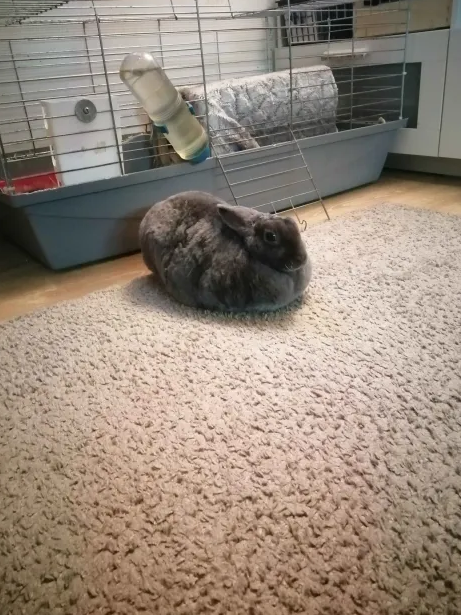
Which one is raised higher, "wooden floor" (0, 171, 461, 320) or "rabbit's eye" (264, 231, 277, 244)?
"rabbit's eye" (264, 231, 277, 244)

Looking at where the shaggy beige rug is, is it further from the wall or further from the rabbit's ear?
the wall

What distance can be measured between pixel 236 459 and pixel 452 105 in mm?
1613

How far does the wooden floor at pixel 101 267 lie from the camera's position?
1.15 meters

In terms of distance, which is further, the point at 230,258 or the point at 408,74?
the point at 408,74

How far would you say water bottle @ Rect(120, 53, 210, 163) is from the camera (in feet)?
4.44

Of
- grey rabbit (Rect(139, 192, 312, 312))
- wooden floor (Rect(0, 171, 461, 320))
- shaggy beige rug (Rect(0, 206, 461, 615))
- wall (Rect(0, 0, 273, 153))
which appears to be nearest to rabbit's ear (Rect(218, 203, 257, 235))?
grey rabbit (Rect(139, 192, 312, 312))

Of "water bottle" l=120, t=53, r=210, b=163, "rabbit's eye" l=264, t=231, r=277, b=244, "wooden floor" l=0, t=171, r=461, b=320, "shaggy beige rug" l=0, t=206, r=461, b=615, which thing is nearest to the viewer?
"shaggy beige rug" l=0, t=206, r=461, b=615

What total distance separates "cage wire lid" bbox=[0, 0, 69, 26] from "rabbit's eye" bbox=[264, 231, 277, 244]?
99 centimetres

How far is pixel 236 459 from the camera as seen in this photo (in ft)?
1.99

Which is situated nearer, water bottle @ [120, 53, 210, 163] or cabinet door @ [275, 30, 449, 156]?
water bottle @ [120, 53, 210, 163]

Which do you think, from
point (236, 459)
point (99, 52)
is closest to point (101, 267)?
point (236, 459)

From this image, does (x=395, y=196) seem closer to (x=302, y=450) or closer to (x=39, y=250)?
(x=39, y=250)

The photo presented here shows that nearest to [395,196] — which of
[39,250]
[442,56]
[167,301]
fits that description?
[442,56]

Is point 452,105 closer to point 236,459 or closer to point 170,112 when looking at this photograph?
point 170,112
